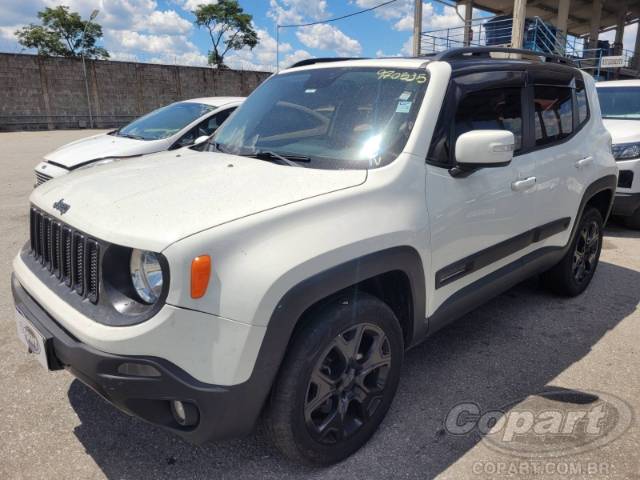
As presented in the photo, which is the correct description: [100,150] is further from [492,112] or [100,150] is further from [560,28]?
[560,28]

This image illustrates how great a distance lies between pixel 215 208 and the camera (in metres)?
2.03

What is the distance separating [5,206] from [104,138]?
1.85 metres

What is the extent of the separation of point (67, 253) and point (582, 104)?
3817 mm

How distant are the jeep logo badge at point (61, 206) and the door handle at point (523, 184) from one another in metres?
2.40

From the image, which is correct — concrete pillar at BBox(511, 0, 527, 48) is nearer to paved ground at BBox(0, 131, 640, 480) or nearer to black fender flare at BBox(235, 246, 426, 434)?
paved ground at BBox(0, 131, 640, 480)

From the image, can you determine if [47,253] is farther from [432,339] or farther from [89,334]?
[432,339]

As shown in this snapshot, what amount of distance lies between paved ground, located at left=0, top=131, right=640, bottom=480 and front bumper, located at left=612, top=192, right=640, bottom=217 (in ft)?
7.92

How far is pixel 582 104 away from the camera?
402cm

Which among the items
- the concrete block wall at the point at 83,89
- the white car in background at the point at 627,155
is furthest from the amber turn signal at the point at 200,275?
the concrete block wall at the point at 83,89

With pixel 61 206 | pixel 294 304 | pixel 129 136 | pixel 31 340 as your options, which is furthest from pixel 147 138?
pixel 294 304

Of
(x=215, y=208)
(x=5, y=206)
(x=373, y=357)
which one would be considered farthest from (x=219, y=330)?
(x=5, y=206)

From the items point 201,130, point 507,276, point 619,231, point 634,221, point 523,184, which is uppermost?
point 201,130

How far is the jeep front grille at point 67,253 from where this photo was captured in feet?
6.69

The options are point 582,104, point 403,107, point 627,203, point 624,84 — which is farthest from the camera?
point 624,84
